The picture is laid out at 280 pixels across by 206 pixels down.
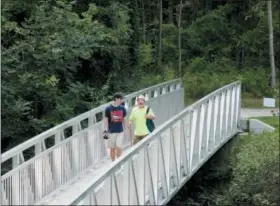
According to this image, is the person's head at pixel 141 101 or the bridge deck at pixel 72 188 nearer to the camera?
the bridge deck at pixel 72 188

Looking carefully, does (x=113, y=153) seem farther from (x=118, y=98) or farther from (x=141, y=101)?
(x=118, y=98)

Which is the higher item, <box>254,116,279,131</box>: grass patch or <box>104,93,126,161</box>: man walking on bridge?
<box>104,93,126,161</box>: man walking on bridge

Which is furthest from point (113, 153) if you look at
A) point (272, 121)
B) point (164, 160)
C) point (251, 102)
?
point (251, 102)

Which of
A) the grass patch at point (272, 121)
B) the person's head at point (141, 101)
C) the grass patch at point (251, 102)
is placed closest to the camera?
the person's head at point (141, 101)

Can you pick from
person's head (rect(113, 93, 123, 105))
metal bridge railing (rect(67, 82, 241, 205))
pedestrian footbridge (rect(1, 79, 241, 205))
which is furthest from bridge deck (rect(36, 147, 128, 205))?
person's head (rect(113, 93, 123, 105))

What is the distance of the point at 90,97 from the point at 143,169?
915cm

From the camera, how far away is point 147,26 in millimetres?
36000

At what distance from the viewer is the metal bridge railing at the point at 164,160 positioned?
6.69m

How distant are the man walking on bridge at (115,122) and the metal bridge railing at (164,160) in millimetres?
778

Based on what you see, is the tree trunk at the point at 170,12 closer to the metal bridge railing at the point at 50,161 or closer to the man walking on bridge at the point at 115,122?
the metal bridge railing at the point at 50,161

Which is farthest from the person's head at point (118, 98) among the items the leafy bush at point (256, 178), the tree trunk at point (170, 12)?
the tree trunk at point (170, 12)

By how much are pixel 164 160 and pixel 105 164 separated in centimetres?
215

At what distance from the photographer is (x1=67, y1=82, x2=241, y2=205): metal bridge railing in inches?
263

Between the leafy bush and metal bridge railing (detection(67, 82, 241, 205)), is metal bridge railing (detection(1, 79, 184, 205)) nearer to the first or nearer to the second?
metal bridge railing (detection(67, 82, 241, 205))
